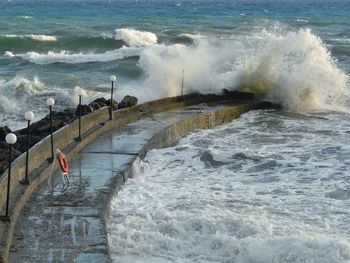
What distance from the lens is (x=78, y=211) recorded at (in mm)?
9602

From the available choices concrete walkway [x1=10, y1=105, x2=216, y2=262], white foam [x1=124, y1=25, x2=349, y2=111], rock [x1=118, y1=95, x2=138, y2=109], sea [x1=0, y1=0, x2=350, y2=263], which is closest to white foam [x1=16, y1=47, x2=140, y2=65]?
sea [x1=0, y1=0, x2=350, y2=263]

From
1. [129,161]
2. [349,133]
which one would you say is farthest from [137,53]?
[129,161]

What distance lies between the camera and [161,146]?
14.9m

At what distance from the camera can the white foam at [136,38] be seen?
157 ft

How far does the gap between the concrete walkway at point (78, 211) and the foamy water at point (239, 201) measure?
0.29 m

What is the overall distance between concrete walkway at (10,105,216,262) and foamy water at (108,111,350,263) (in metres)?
0.29

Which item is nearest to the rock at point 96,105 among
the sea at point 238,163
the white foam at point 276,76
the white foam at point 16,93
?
the sea at point 238,163

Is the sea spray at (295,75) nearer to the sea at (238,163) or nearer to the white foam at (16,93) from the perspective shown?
the sea at (238,163)

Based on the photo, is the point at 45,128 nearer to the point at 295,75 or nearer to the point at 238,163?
the point at 238,163

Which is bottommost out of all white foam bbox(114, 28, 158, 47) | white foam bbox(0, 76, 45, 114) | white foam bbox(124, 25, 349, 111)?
white foam bbox(114, 28, 158, 47)

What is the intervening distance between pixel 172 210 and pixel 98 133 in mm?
4762

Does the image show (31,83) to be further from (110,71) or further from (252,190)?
(252,190)

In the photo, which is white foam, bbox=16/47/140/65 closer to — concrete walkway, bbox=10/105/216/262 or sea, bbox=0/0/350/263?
sea, bbox=0/0/350/263

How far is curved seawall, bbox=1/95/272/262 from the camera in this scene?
8305 mm
